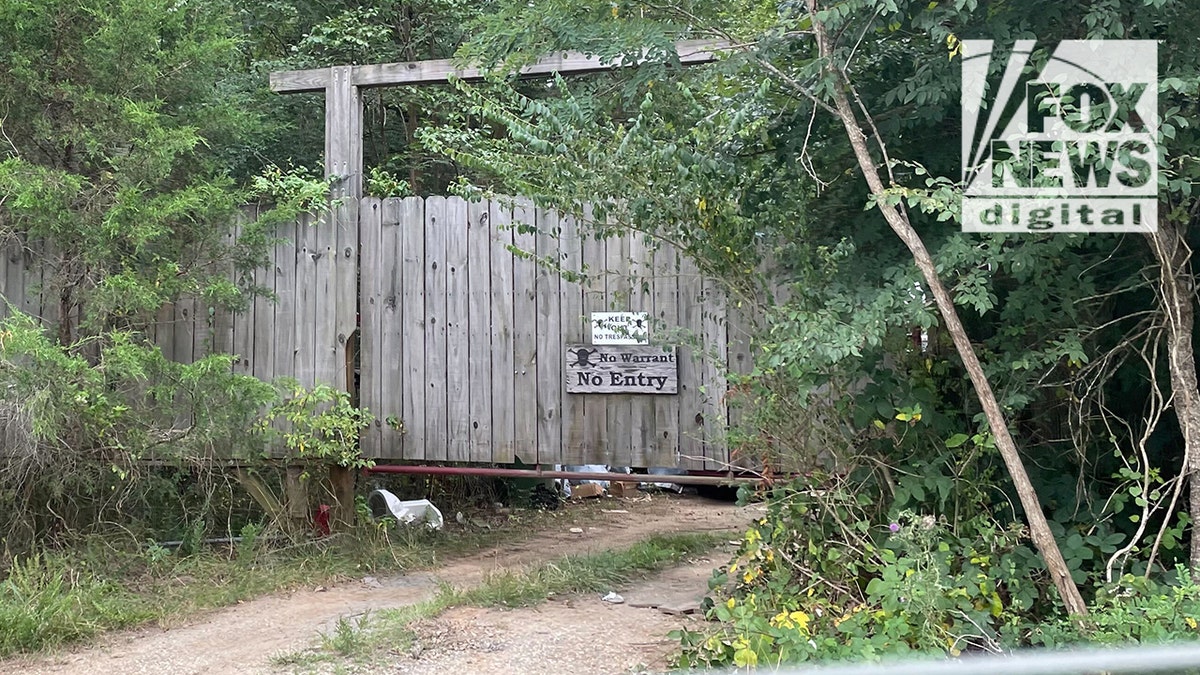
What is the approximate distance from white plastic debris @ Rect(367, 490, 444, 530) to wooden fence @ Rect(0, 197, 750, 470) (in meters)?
0.69

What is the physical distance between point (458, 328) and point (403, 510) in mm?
1443

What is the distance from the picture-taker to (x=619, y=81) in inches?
165

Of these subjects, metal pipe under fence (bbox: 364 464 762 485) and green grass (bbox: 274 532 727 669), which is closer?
green grass (bbox: 274 532 727 669)

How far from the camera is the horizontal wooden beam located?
15.8 ft

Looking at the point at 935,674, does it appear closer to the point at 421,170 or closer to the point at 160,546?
the point at 160,546

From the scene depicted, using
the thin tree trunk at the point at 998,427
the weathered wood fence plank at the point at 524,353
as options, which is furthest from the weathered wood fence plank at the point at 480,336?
the thin tree trunk at the point at 998,427

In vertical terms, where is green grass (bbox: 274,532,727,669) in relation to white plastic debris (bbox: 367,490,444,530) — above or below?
below

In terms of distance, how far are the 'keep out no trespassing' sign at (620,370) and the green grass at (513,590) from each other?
3.18ft

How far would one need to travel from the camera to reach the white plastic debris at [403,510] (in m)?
6.13

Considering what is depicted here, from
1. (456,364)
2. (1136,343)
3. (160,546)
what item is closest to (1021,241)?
(1136,343)

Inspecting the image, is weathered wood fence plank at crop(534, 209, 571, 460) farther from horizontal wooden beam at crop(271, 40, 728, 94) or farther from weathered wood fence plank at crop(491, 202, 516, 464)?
horizontal wooden beam at crop(271, 40, 728, 94)

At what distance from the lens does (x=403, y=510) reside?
6.16 m

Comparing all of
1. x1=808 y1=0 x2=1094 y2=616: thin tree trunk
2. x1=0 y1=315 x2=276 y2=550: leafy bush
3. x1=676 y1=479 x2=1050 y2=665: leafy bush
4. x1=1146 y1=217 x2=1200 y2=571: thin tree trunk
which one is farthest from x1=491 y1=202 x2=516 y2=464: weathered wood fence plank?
x1=1146 y1=217 x2=1200 y2=571: thin tree trunk

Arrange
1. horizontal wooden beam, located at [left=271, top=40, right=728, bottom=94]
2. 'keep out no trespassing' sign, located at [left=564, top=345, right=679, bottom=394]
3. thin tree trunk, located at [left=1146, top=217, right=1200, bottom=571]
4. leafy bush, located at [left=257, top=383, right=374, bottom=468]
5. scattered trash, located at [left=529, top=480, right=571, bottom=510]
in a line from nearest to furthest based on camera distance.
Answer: thin tree trunk, located at [left=1146, top=217, right=1200, bottom=571] < horizontal wooden beam, located at [left=271, top=40, right=728, bottom=94] < leafy bush, located at [left=257, top=383, right=374, bottom=468] < 'keep out no trespassing' sign, located at [left=564, top=345, right=679, bottom=394] < scattered trash, located at [left=529, top=480, right=571, bottom=510]
